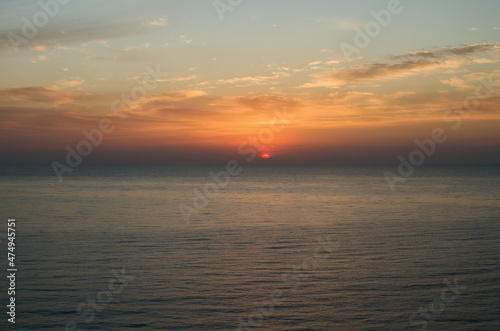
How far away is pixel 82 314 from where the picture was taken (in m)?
13.5

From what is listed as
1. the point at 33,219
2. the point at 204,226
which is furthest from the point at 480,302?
the point at 33,219

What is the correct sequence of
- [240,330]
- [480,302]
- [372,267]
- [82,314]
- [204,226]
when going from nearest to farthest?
[240,330] → [82,314] → [480,302] → [372,267] → [204,226]

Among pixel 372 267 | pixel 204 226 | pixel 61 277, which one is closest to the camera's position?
pixel 61 277

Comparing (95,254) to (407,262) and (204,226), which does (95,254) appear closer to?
(204,226)

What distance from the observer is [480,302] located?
14438mm

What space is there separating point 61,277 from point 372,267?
40.4 feet

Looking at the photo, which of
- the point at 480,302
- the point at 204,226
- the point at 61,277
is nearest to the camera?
the point at 480,302

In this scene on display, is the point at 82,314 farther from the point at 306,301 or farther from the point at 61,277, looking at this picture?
the point at 306,301

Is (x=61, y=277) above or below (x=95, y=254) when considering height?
below

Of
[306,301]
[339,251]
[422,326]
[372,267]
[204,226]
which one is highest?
[204,226]

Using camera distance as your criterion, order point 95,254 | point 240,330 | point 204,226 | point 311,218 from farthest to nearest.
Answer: point 311,218, point 204,226, point 95,254, point 240,330

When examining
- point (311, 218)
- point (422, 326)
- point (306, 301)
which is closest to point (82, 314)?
point (306, 301)

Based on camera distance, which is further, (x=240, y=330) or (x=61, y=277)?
(x=61, y=277)

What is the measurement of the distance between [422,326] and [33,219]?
92.5 feet
